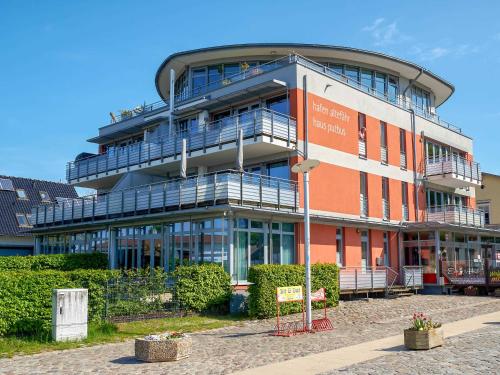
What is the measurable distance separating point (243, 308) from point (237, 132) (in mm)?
8148

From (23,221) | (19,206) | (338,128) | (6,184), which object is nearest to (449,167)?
(338,128)

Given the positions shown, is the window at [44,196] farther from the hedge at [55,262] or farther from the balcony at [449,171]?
the balcony at [449,171]

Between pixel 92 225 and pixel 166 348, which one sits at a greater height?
pixel 92 225

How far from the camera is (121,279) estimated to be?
15.5m

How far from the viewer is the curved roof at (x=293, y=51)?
28.5 meters

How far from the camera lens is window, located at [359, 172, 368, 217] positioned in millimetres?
27406

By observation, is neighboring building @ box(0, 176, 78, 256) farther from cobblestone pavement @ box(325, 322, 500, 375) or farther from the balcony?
cobblestone pavement @ box(325, 322, 500, 375)

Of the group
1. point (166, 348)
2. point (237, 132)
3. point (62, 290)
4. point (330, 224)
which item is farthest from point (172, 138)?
point (166, 348)

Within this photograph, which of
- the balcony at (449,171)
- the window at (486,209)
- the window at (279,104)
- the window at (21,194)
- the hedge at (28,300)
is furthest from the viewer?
the window at (486,209)

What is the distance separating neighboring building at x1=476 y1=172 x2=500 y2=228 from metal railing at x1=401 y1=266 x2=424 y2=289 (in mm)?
20141

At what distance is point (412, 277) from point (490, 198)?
21.8 metres

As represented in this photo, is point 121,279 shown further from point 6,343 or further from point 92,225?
point 92,225

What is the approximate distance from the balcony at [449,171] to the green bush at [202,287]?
59.6 feet

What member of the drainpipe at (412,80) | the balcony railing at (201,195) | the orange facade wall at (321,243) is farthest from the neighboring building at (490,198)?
the balcony railing at (201,195)
